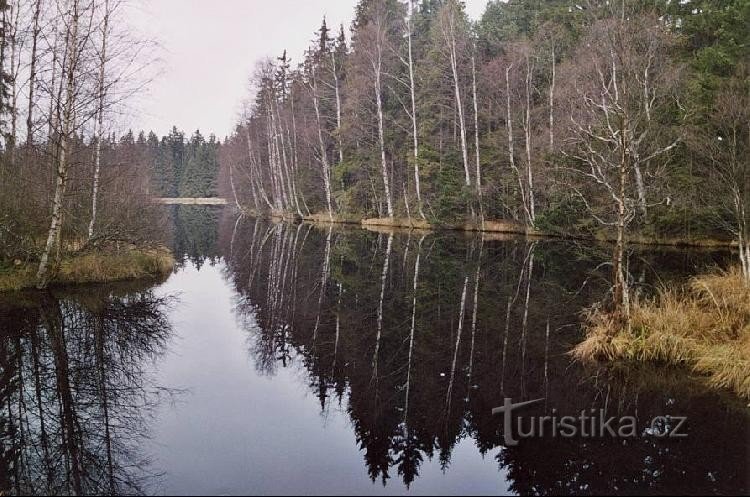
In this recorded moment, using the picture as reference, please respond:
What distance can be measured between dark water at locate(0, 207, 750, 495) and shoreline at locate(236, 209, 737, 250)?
33.9 ft

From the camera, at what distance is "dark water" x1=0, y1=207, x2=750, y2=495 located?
4926 mm

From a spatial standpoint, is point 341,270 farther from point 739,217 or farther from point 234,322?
point 739,217

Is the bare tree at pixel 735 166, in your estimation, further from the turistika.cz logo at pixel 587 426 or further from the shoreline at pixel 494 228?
the shoreline at pixel 494 228

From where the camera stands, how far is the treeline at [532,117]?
17000 mm

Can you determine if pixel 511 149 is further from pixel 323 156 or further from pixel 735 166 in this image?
pixel 735 166

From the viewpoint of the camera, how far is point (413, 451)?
5477 millimetres

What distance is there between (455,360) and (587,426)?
8.73 ft

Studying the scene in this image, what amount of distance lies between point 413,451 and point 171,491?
242 centimetres

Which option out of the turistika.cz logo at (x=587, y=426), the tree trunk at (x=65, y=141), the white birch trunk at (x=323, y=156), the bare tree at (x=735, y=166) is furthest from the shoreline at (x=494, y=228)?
the tree trunk at (x=65, y=141)

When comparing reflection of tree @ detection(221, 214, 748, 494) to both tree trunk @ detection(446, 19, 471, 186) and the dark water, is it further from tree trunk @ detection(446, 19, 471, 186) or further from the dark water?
tree trunk @ detection(446, 19, 471, 186)

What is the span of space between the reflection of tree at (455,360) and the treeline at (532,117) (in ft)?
7.19

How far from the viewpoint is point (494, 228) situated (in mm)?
31312

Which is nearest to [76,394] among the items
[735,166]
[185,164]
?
[735,166]

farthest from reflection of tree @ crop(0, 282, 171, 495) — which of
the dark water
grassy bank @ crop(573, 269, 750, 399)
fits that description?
grassy bank @ crop(573, 269, 750, 399)
